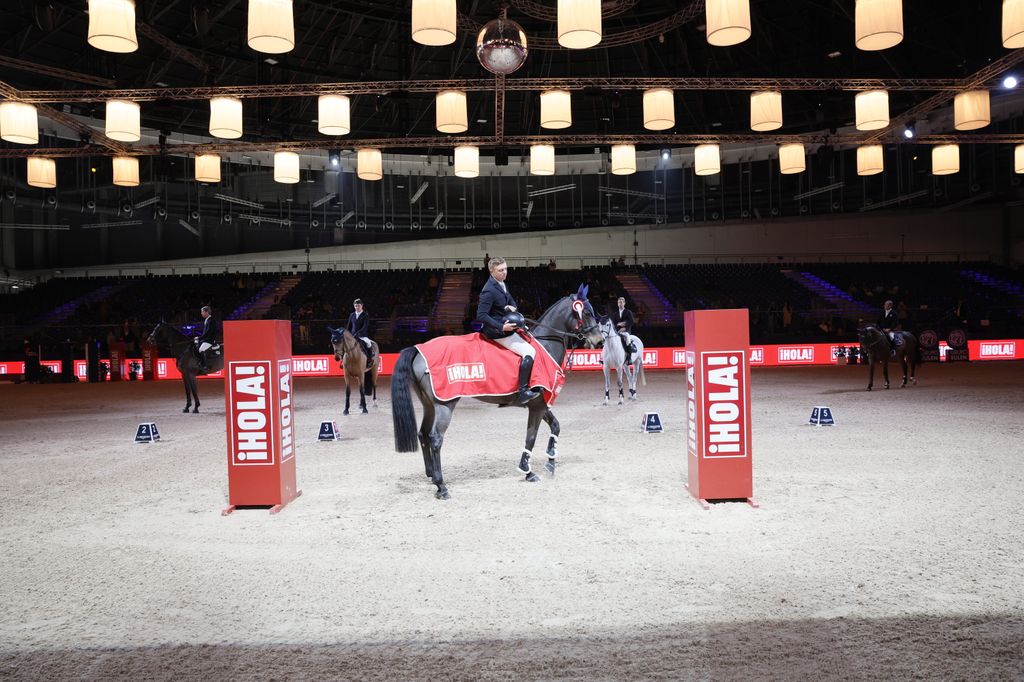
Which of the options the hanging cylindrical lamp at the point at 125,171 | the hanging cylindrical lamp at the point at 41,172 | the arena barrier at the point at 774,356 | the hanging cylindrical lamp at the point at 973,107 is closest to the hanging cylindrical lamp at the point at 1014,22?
the hanging cylindrical lamp at the point at 973,107

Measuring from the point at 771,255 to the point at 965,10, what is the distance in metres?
13.5

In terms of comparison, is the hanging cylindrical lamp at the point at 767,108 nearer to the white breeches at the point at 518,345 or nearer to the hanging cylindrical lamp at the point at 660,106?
the hanging cylindrical lamp at the point at 660,106

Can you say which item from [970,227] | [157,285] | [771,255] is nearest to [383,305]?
[157,285]

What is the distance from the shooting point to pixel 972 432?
9867 millimetres

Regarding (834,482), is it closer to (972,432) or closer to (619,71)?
(972,432)

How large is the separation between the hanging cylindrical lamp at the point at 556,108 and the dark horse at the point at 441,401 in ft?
16.8

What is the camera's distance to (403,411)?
22.3 feet

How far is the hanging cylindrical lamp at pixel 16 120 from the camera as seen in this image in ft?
37.2

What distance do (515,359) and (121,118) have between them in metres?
8.79

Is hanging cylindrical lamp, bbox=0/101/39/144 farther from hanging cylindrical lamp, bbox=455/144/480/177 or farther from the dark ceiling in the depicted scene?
hanging cylindrical lamp, bbox=455/144/480/177

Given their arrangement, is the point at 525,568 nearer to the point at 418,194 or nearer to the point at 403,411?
the point at 403,411

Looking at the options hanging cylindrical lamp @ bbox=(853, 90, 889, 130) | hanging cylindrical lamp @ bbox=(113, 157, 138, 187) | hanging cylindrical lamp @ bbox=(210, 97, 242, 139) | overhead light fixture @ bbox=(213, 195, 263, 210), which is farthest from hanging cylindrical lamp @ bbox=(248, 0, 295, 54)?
overhead light fixture @ bbox=(213, 195, 263, 210)

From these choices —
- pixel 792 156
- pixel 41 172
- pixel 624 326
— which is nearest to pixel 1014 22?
pixel 792 156

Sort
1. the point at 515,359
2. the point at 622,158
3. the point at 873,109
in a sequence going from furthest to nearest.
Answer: the point at 622,158 → the point at 873,109 → the point at 515,359
